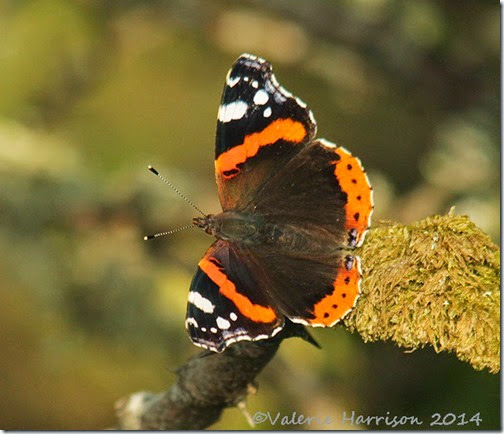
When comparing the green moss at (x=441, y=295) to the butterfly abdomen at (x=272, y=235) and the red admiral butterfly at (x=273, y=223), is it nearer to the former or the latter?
the red admiral butterfly at (x=273, y=223)

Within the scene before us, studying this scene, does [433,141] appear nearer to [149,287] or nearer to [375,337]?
[149,287]

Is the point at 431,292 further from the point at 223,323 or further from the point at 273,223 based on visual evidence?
the point at 273,223

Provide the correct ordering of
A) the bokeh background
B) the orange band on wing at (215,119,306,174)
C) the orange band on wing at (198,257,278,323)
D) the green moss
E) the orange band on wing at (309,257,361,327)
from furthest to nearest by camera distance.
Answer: the bokeh background
the orange band on wing at (215,119,306,174)
the orange band on wing at (198,257,278,323)
the orange band on wing at (309,257,361,327)
the green moss

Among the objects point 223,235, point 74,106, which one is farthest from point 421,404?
point 74,106

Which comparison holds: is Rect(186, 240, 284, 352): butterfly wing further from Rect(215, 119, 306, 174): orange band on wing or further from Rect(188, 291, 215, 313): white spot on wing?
Rect(215, 119, 306, 174): orange band on wing

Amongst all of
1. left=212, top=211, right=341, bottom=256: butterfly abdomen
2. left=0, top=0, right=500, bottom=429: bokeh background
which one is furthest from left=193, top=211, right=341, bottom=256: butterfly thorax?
left=0, top=0, right=500, bottom=429: bokeh background

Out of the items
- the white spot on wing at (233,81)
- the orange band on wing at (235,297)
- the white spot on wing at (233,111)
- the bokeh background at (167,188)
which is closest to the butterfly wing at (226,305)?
the orange band on wing at (235,297)

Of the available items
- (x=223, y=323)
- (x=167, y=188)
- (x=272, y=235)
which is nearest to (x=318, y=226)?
(x=272, y=235)
